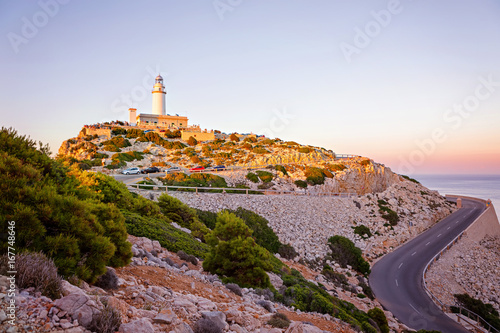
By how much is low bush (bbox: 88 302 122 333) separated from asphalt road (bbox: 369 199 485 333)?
55.4ft

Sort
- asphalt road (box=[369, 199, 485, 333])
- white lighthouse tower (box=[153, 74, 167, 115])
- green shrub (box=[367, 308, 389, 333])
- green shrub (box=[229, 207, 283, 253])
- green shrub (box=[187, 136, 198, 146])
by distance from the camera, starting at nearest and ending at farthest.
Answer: green shrub (box=[367, 308, 389, 333])
asphalt road (box=[369, 199, 485, 333])
green shrub (box=[229, 207, 283, 253])
green shrub (box=[187, 136, 198, 146])
white lighthouse tower (box=[153, 74, 167, 115])

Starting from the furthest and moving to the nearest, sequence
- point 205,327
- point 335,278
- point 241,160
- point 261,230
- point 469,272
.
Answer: point 241,160 → point 469,272 → point 261,230 → point 335,278 → point 205,327

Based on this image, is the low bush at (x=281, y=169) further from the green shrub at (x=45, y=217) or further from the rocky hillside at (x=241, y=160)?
the green shrub at (x=45, y=217)

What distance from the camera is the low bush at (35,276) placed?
3773mm

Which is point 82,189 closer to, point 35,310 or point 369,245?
point 35,310

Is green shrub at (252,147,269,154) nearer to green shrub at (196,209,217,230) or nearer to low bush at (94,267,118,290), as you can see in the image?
green shrub at (196,209,217,230)

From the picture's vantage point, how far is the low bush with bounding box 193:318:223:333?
4.69 m

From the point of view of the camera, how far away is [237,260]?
31.5 feet

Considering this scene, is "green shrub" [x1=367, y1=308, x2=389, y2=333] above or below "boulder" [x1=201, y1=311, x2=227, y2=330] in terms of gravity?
below

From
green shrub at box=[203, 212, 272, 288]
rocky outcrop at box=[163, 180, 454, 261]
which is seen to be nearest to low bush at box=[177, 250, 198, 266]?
green shrub at box=[203, 212, 272, 288]

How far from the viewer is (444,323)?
1644 centimetres

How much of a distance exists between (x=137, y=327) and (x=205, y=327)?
1.22m

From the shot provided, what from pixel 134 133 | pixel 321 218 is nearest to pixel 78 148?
pixel 134 133

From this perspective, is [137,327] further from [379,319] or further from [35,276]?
[379,319]
